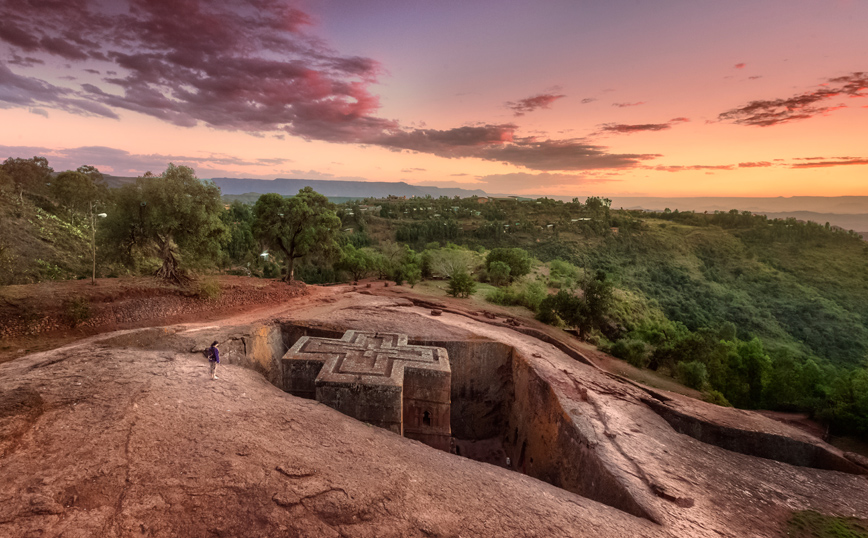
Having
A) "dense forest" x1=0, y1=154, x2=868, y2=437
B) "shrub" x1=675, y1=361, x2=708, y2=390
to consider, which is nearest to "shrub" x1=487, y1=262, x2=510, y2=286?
"dense forest" x1=0, y1=154, x2=868, y2=437

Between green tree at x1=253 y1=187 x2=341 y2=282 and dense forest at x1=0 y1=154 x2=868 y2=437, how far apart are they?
10 cm

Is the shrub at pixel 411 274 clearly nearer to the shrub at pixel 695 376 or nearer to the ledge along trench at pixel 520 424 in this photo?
the ledge along trench at pixel 520 424

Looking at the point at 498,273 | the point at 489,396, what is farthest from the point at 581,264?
the point at 489,396

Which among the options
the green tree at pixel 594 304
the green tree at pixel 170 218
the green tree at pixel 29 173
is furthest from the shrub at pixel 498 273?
the green tree at pixel 29 173

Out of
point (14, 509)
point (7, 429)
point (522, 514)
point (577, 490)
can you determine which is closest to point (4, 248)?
point (7, 429)

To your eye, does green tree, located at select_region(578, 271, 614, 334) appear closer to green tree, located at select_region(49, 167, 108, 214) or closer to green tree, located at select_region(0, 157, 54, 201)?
green tree, located at select_region(49, 167, 108, 214)

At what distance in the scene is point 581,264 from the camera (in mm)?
51125

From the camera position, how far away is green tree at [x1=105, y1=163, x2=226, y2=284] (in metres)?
16.1

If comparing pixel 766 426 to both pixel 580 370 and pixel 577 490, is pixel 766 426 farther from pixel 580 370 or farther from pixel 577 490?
pixel 577 490

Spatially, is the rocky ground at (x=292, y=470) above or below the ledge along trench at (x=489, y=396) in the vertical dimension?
above

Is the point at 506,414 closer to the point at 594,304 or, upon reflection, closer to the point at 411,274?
the point at 594,304

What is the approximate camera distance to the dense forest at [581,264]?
16.6 m

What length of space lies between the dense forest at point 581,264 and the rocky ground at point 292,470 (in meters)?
7.30

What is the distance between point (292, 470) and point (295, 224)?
19.6 metres
